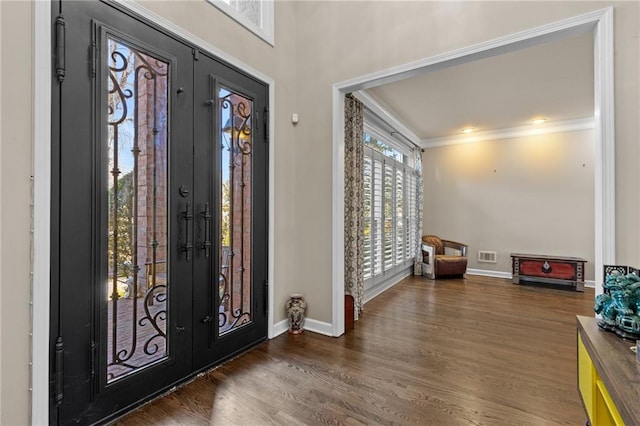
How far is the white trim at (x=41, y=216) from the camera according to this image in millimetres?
1438

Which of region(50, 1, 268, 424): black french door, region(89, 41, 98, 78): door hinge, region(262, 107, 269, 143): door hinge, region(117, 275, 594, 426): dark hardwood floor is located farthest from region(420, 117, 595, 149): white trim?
region(89, 41, 98, 78): door hinge

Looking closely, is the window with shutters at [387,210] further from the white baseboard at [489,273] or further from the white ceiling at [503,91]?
the white baseboard at [489,273]

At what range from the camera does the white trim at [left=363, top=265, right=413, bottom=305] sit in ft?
13.9

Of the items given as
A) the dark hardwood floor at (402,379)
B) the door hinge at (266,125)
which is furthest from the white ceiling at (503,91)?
the dark hardwood floor at (402,379)

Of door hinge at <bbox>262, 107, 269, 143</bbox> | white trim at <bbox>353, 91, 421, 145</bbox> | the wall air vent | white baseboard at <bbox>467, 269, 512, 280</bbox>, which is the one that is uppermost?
white trim at <bbox>353, 91, 421, 145</bbox>

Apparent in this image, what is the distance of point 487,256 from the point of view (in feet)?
19.2

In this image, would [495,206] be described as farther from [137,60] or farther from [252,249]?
[137,60]

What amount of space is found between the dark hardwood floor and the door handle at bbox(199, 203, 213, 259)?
921 mm

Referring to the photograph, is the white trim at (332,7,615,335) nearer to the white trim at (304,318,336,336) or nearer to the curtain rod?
the curtain rod

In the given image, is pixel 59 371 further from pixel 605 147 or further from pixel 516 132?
pixel 516 132

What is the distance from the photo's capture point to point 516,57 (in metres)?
3.11

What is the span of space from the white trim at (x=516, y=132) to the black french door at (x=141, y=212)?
4.83 metres

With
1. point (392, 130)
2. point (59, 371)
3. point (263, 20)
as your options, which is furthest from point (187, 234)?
point (392, 130)

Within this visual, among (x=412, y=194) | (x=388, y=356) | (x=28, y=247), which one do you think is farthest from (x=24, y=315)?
→ (x=412, y=194)
